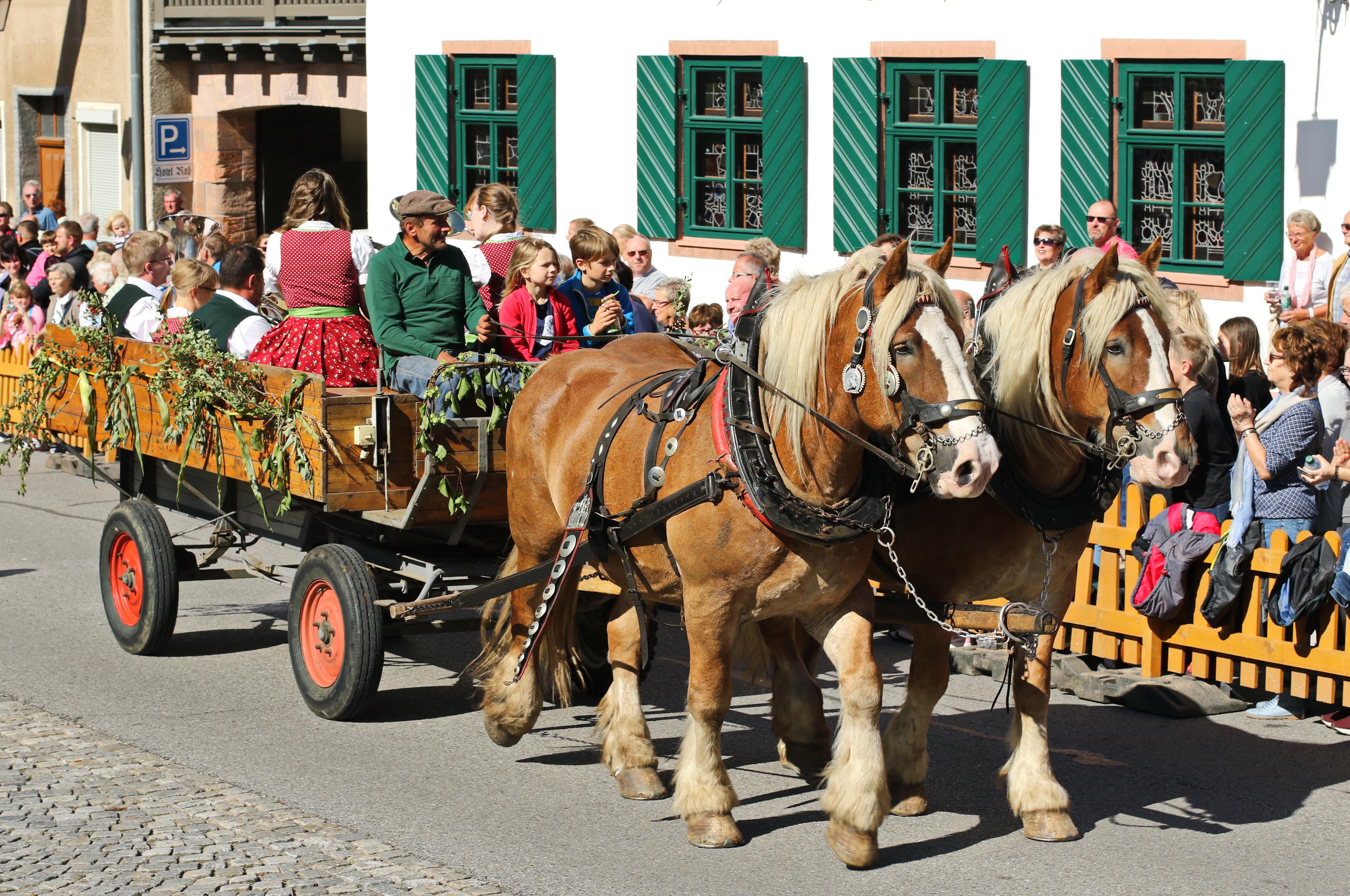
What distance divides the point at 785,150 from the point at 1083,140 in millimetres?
3055

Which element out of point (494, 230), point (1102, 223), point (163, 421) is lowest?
point (163, 421)

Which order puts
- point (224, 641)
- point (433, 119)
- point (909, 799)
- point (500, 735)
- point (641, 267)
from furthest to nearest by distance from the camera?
point (433, 119) < point (641, 267) < point (224, 641) < point (500, 735) < point (909, 799)

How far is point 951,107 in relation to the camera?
13883 mm

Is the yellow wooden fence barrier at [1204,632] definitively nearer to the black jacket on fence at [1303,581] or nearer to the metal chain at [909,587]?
the black jacket on fence at [1303,581]

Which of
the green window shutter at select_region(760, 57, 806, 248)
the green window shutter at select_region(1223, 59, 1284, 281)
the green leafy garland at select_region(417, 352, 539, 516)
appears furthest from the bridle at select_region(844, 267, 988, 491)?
the green window shutter at select_region(760, 57, 806, 248)

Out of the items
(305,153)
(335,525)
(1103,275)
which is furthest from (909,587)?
(305,153)

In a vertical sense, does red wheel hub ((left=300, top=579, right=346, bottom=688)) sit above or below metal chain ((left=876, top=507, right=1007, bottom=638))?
below

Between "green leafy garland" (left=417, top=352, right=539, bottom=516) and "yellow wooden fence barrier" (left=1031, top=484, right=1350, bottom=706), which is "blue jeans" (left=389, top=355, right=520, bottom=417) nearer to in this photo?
"green leafy garland" (left=417, top=352, right=539, bottom=516)

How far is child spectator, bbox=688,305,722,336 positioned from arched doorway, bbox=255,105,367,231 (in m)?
12.7

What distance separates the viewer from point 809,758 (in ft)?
21.0

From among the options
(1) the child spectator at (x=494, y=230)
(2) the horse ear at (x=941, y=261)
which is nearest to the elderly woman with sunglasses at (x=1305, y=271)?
(1) the child spectator at (x=494, y=230)

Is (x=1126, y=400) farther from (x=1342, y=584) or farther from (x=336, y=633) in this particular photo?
(x=336, y=633)

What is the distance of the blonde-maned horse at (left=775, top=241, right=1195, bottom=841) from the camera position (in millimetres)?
5195

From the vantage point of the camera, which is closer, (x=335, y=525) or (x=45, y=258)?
(x=335, y=525)
